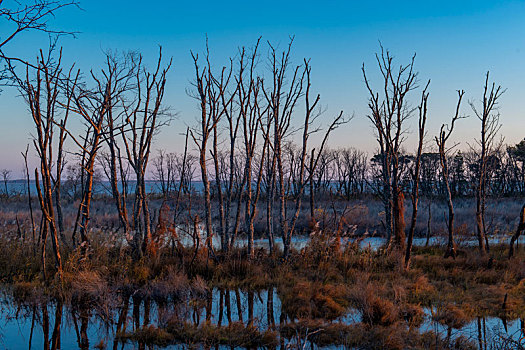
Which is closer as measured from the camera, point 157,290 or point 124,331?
point 124,331

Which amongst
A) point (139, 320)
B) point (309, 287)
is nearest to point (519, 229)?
point (309, 287)

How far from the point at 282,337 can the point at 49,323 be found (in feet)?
11.9

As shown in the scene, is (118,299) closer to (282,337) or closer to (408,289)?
(282,337)

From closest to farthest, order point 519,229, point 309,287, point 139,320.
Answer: point 139,320 → point 309,287 → point 519,229

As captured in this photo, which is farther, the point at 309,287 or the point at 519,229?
the point at 519,229

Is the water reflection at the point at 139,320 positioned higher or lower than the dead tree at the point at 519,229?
lower

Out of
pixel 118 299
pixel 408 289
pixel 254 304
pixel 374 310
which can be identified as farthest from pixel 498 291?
pixel 118 299

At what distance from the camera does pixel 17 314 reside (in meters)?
7.02

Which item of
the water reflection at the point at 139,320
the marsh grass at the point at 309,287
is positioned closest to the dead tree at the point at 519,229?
the marsh grass at the point at 309,287

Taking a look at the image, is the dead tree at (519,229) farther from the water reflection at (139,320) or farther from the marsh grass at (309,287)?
the water reflection at (139,320)

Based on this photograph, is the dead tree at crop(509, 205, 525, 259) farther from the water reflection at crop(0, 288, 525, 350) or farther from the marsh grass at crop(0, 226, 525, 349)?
the water reflection at crop(0, 288, 525, 350)

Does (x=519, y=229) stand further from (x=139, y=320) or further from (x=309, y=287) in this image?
(x=139, y=320)

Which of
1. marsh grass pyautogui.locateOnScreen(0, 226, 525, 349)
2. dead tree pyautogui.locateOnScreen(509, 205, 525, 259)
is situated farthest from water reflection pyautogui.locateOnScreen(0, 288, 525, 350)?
dead tree pyautogui.locateOnScreen(509, 205, 525, 259)

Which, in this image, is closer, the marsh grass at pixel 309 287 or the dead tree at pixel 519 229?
the marsh grass at pixel 309 287
